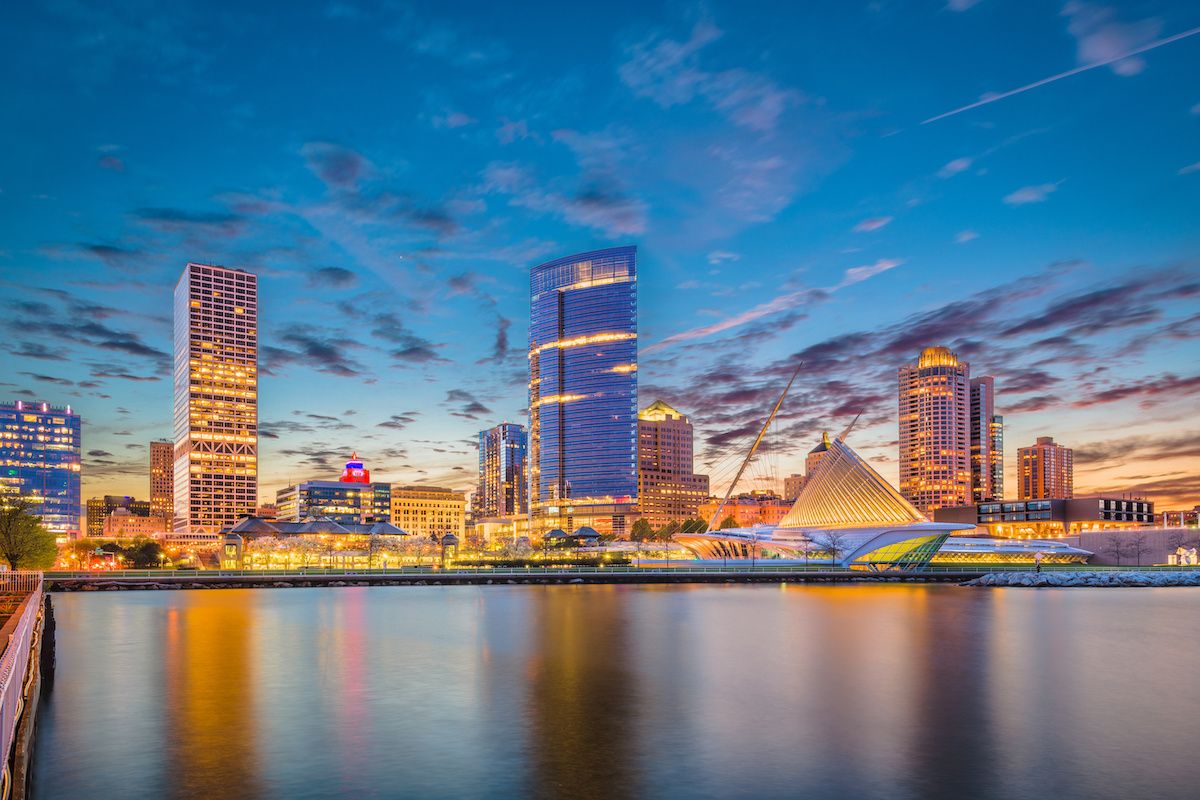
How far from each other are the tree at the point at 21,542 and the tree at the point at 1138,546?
560 feet

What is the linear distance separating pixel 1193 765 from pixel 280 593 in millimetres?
95157

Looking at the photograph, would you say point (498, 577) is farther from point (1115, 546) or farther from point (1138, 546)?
point (1115, 546)

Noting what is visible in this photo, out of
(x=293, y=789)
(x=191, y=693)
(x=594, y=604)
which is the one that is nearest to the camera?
(x=293, y=789)

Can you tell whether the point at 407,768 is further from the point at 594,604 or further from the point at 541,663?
the point at 594,604

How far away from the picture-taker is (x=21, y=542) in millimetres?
90000

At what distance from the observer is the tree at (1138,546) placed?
157000 mm

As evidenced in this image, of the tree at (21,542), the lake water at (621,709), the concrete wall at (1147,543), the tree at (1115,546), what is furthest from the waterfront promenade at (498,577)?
the lake water at (621,709)

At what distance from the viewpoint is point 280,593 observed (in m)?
101

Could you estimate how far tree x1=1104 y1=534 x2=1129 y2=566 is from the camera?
159250 mm

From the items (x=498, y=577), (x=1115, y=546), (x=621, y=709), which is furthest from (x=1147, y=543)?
(x=621, y=709)

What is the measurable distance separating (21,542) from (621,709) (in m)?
85.3

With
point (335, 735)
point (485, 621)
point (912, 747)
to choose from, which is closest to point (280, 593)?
point (485, 621)

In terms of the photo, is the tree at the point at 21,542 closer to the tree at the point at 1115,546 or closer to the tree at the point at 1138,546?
the tree at the point at 1115,546

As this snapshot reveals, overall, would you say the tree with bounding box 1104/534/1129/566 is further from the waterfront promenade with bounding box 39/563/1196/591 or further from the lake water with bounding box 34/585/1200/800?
the lake water with bounding box 34/585/1200/800
